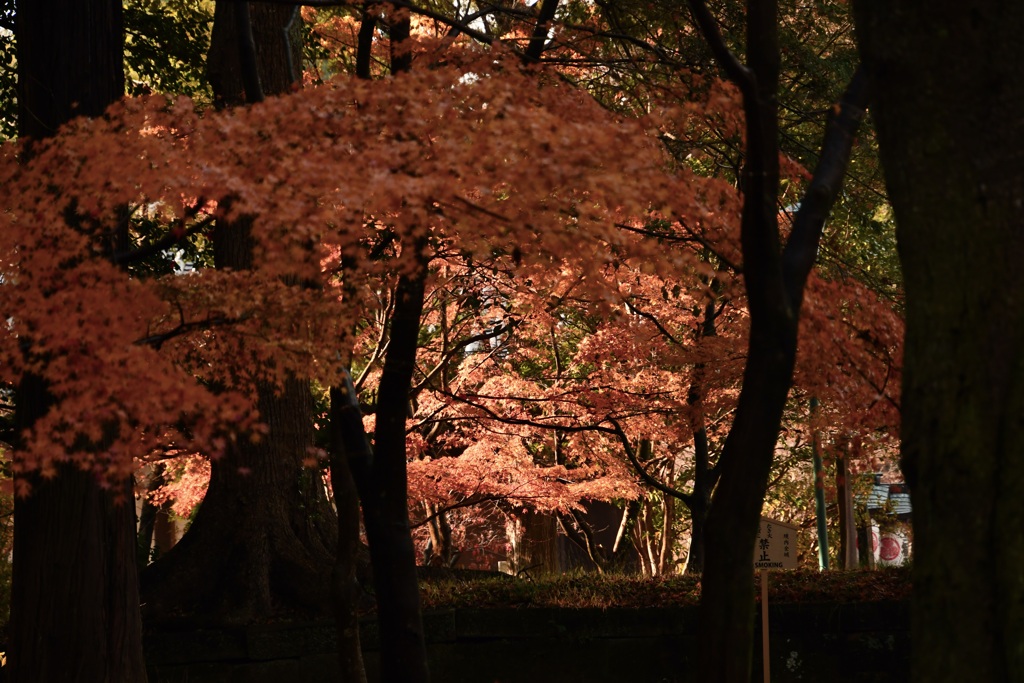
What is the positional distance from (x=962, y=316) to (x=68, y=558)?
6018mm

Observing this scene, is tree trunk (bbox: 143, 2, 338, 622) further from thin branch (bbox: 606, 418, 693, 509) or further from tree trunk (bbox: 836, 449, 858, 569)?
tree trunk (bbox: 836, 449, 858, 569)

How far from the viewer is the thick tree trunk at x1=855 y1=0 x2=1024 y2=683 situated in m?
4.65

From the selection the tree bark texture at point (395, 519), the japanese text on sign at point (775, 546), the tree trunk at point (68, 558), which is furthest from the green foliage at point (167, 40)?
the japanese text on sign at point (775, 546)

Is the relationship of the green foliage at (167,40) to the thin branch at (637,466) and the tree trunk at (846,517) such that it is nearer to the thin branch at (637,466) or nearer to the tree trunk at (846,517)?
the thin branch at (637,466)

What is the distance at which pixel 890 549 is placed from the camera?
140 ft

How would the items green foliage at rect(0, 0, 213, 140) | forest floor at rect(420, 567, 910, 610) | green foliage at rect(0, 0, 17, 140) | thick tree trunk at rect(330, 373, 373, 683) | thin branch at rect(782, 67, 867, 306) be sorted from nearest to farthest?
thin branch at rect(782, 67, 867, 306)
thick tree trunk at rect(330, 373, 373, 683)
forest floor at rect(420, 567, 910, 610)
green foliage at rect(0, 0, 17, 140)
green foliage at rect(0, 0, 213, 140)

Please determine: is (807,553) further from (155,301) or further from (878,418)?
(155,301)

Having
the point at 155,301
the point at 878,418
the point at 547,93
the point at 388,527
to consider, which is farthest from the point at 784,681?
the point at 155,301

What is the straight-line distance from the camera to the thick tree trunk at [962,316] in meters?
4.65

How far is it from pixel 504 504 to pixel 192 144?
14000mm

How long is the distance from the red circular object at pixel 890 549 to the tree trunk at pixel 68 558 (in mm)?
34147

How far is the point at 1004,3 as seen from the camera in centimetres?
493

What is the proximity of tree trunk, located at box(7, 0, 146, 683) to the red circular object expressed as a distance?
3415cm

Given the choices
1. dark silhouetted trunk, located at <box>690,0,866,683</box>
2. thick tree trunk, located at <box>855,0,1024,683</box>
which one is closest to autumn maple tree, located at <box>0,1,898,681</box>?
dark silhouetted trunk, located at <box>690,0,866,683</box>
